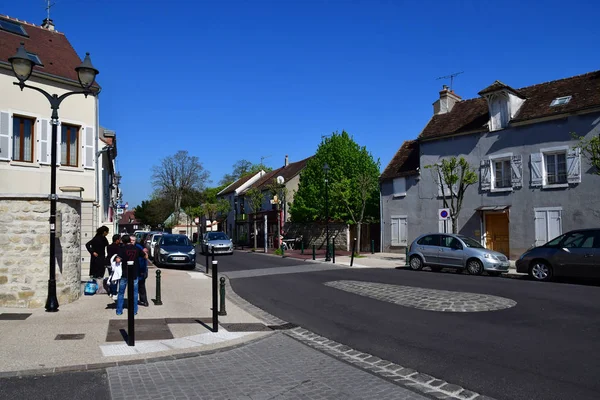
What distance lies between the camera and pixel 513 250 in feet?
77.2

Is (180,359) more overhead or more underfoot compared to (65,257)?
more underfoot

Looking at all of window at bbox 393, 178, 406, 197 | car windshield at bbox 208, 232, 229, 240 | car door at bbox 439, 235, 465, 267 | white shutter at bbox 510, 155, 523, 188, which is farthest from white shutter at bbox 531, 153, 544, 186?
car windshield at bbox 208, 232, 229, 240

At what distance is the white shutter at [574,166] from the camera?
21.0 m

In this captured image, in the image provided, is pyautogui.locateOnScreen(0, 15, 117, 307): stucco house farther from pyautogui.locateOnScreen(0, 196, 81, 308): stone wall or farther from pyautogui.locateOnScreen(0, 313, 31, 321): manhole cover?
pyautogui.locateOnScreen(0, 313, 31, 321): manhole cover

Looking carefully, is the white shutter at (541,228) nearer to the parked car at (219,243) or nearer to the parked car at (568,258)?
the parked car at (568,258)

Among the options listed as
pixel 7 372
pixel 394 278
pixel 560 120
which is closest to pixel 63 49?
pixel 394 278

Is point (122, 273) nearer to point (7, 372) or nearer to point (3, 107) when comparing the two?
point (7, 372)

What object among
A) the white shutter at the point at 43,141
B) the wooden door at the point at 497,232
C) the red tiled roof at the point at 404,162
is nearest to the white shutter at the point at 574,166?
the wooden door at the point at 497,232

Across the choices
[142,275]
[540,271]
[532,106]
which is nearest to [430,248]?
[540,271]

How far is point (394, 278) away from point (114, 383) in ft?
38.8

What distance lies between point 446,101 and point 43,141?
21237mm

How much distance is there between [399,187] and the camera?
29.3m

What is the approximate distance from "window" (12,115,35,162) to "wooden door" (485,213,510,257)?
20687 millimetres

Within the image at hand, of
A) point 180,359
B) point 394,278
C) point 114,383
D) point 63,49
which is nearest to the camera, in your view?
point 114,383
